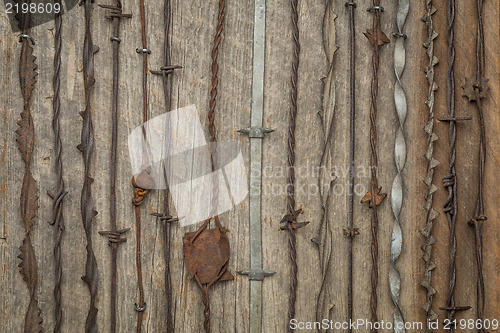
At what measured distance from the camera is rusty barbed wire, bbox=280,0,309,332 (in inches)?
63.2

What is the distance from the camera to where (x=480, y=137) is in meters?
1.62

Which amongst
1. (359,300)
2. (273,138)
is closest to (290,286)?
(359,300)

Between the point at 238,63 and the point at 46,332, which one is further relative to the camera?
the point at 238,63

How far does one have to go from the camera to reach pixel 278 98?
1.66 metres

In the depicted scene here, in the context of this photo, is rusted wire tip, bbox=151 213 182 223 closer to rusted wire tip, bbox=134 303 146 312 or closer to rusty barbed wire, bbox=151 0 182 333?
rusty barbed wire, bbox=151 0 182 333

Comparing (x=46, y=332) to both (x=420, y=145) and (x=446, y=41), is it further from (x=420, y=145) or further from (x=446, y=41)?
(x=446, y=41)

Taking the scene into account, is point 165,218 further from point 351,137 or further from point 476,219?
point 476,219

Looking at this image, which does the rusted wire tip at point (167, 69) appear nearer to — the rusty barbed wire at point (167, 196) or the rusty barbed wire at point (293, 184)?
the rusty barbed wire at point (167, 196)

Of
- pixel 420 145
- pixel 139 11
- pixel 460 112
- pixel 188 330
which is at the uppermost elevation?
pixel 139 11

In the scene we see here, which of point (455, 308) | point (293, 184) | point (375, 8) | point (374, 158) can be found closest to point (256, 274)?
point (293, 184)

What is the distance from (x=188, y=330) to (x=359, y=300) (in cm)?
62

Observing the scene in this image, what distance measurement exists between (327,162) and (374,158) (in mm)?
168

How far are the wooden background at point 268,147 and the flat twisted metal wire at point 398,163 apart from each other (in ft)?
0.08

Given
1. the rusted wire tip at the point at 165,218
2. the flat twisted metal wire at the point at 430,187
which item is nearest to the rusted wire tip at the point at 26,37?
the rusted wire tip at the point at 165,218
